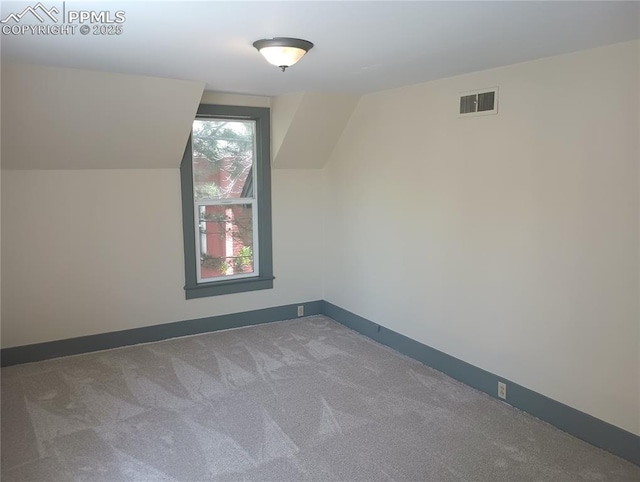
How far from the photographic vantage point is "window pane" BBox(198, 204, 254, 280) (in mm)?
4766

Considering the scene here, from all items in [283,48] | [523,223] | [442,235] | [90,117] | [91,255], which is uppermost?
[283,48]

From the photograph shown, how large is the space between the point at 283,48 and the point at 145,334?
3011 millimetres

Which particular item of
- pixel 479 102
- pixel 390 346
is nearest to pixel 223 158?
pixel 390 346

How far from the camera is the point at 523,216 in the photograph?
3.12 m

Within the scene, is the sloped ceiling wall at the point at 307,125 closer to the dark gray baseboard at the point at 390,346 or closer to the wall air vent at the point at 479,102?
the wall air vent at the point at 479,102

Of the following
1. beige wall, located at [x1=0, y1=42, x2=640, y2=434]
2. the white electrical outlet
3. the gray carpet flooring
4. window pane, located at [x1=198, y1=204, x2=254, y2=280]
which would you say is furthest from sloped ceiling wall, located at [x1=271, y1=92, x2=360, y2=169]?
the white electrical outlet

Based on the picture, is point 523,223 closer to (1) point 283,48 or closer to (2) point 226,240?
(1) point 283,48

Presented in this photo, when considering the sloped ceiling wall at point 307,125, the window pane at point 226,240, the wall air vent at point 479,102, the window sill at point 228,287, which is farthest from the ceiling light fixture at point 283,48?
the window sill at point 228,287

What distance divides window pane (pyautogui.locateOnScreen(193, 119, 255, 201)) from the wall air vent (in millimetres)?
2148

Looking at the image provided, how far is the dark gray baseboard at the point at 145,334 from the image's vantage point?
13.1ft

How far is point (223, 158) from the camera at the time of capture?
4.76m

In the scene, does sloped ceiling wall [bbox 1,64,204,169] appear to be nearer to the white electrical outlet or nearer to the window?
the window

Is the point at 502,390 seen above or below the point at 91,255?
below

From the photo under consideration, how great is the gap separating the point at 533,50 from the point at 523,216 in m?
0.98
